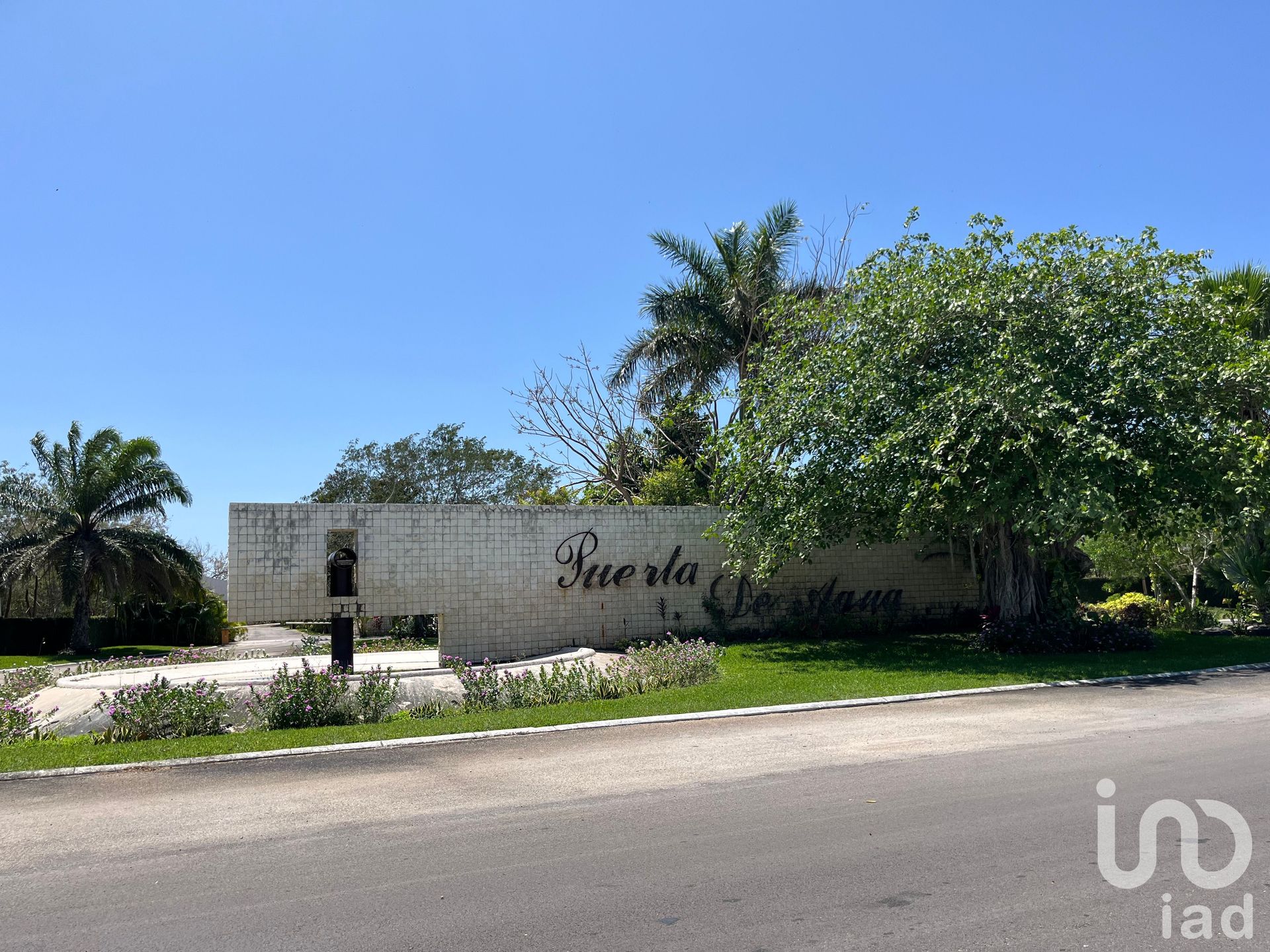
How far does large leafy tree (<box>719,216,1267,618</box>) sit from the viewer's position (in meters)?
14.9

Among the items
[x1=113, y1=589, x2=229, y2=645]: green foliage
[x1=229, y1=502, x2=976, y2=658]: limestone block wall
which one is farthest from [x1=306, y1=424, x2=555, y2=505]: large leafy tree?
[x1=229, y1=502, x2=976, y2=658]: limestone block wall

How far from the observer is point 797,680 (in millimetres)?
14773

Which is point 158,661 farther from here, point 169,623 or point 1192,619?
point 1192,619

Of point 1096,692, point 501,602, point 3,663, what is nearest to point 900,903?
point 1096,692

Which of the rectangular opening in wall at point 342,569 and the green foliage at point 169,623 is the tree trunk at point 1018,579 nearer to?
the rectangular opening in wall at point 342,569

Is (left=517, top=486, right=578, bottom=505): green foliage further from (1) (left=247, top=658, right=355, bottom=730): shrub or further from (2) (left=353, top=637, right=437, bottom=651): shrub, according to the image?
(1) (left=247, top=658, right=355, bottom=730): shrub

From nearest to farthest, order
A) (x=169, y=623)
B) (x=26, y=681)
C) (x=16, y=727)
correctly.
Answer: (x=16, y=727) < (x=26, y=681) < (x=169, y=623)

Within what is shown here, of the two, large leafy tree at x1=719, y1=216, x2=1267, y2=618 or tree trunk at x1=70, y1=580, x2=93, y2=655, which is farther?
tree trunk at x1=70, y1=580, x2=93, y2=655

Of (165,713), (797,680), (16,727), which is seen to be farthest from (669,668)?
(16,727)

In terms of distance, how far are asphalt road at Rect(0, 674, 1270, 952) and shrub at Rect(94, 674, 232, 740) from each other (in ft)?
8.87

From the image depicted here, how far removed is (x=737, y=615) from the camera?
22.2 m

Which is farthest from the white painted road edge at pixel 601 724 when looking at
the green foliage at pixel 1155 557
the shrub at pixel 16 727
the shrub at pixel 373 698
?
the green foliage at pixel 1155 557

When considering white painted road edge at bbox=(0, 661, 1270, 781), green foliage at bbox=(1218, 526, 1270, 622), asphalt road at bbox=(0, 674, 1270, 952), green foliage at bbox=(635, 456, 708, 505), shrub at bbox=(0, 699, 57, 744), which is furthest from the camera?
green foliage at bbox=(635, 456, 708, 505)

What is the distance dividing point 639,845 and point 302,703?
7425 mm
